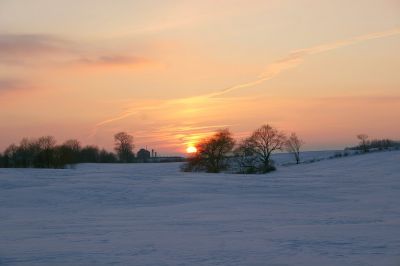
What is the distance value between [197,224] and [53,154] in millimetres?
80056

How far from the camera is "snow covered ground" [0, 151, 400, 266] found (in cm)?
1162

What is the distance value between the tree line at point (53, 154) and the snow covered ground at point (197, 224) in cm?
5782

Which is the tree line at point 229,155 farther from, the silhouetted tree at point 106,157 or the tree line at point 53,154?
the silhouetted tree at point 106,157

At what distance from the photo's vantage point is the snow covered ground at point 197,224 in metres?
11.6

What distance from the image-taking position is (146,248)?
41.8ft

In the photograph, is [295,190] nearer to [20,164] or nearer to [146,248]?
[146,248]

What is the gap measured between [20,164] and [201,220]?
87.9m

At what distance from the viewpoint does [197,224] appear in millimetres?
17578

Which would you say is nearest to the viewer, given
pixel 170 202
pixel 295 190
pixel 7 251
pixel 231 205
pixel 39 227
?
pixel 7 251

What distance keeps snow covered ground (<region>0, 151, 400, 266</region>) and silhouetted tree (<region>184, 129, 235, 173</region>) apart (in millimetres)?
36228

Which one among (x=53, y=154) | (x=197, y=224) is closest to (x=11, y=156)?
(x=53, y=154)

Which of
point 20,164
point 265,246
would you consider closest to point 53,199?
point 265,246

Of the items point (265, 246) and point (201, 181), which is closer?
point (265, 246)

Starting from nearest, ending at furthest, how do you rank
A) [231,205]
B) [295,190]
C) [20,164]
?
[231,205] → [295,190] → [20,164]
